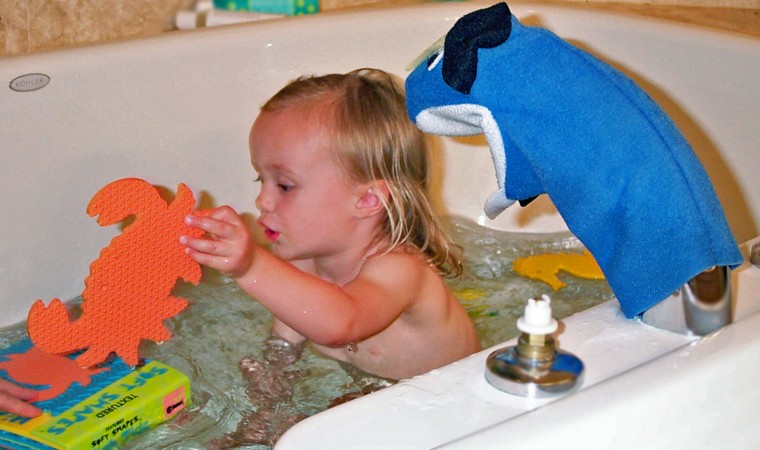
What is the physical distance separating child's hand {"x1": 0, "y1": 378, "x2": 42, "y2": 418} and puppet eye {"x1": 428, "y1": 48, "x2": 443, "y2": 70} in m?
0.57

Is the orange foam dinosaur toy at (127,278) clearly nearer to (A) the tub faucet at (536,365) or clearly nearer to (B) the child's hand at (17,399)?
(B) the child's hand at (17,399)

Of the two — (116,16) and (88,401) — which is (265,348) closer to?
(88,401)

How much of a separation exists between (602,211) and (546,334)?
0.12 m

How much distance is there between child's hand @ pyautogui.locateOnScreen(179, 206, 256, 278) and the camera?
0.98 m

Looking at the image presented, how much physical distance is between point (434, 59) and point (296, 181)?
0.40 m

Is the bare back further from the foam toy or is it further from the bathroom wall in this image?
the bathroom wall

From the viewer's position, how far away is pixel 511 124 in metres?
0.74

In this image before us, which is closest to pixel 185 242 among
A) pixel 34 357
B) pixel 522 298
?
pixel 34 357

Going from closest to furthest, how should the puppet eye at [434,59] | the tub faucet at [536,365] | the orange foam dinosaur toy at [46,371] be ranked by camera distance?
the tub faucet at [536,365], the puppet eye at [434,59], the orange foam dinosaur toy at [46,371]

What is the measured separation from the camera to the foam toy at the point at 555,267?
1524 millimetres

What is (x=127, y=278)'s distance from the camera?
102cm

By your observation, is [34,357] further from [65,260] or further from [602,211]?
[602,211]

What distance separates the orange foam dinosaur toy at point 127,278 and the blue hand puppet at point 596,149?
1.14 feet

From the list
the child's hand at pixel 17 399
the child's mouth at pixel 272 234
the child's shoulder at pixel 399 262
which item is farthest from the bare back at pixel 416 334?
the child's hand at pixel 17 399
